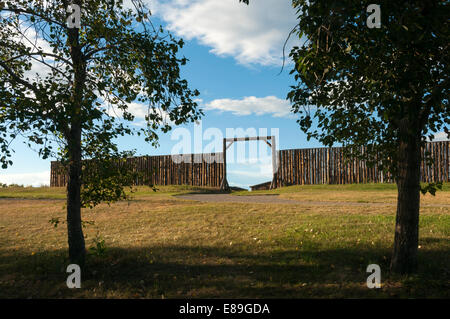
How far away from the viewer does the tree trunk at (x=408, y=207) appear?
207 inches

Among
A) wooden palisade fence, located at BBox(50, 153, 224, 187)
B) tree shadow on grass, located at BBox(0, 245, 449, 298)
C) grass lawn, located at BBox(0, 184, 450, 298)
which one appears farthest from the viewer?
wooden palisade fence, located at BBox(50, 153, 224, 187)

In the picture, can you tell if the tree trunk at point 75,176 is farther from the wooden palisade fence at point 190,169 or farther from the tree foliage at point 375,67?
the wooden palisade fence at point 190,169

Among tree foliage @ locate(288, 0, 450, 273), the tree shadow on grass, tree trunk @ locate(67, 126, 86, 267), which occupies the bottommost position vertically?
the tree shadow on grass

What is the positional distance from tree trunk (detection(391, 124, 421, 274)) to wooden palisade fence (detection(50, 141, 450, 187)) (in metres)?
15.3

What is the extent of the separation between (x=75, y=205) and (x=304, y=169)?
19.4 m

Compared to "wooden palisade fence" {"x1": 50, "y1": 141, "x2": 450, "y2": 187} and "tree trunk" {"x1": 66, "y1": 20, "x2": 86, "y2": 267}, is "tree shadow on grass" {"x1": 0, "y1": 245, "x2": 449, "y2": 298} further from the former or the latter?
"wooden palisade fence" {"x1": 50, "y1": 141, "x2": 450, "y2": 187}

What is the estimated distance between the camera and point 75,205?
20.4ft

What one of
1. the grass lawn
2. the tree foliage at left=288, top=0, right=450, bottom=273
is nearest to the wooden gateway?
the grass lawn

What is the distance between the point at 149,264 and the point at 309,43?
4845mm

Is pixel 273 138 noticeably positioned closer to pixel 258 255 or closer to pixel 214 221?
pixel 214 221

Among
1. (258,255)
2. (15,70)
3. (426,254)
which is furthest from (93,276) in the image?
(426,254)

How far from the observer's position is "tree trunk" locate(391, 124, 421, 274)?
17.3ft

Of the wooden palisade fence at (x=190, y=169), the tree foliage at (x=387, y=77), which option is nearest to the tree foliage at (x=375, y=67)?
the tree foliage at (x=387, y=77)
